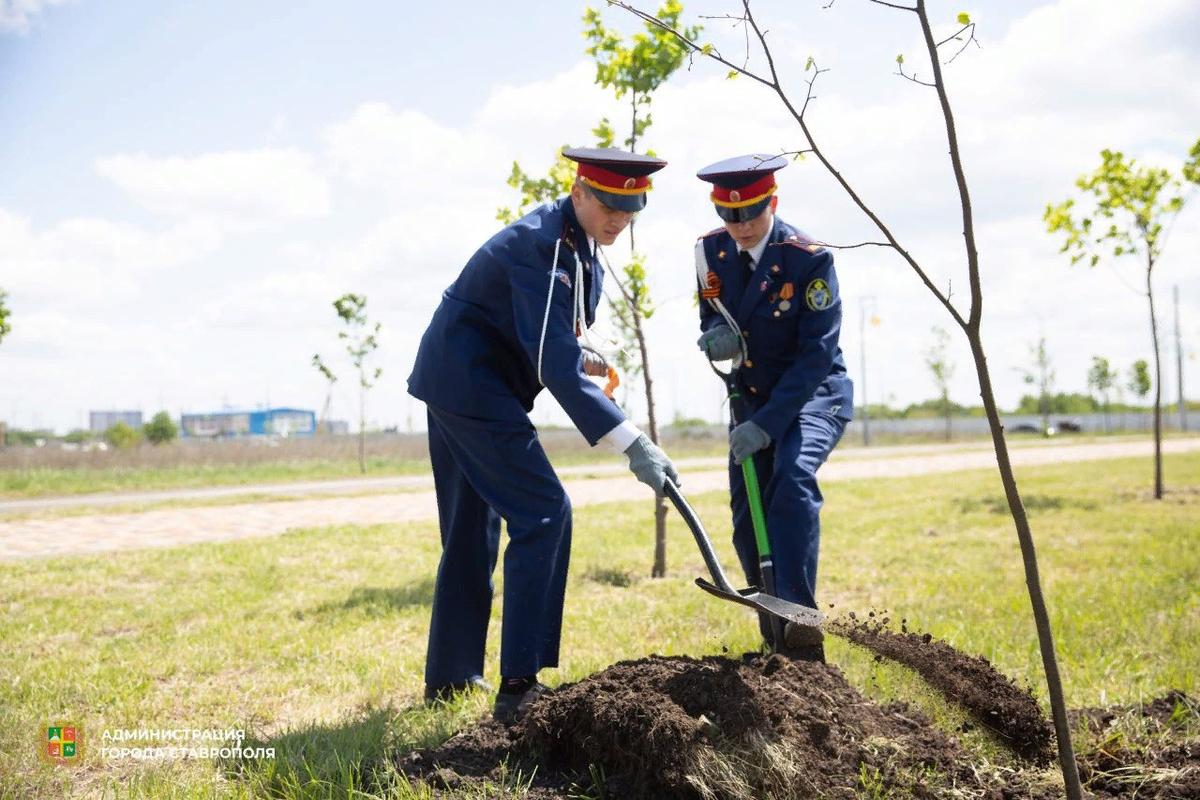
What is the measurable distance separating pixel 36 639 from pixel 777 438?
3793 mm

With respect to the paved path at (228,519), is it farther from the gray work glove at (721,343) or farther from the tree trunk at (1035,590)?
the tree trunk at (1035,590)

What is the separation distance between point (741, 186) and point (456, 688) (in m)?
2.18

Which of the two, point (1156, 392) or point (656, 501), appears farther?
point (1156, 392)

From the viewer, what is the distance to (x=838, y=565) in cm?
682

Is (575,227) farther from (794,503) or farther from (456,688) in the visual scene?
(456,688)

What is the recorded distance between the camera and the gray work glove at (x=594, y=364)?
324 centimetres

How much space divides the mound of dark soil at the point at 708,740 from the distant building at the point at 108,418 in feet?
270

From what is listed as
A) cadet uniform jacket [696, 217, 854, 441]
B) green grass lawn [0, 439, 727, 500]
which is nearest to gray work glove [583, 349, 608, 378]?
cadet uniform jacket [696, 217, 854, 441]

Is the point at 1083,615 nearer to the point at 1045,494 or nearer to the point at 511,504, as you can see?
the point at 511,504

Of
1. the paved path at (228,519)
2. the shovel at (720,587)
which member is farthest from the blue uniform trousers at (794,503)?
the paved path at (228,519)

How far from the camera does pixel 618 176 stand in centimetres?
306

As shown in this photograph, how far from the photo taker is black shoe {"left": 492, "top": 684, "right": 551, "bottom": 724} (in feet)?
9.36

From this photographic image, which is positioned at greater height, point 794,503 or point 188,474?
point 794,503

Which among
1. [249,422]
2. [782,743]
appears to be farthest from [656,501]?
[249,422]
